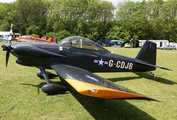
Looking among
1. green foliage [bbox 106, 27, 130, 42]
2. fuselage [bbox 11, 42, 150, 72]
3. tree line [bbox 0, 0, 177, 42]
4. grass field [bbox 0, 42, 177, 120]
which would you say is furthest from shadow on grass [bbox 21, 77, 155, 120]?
green foliage [bbox 106, 27, 130, 42]

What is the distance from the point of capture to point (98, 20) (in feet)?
174

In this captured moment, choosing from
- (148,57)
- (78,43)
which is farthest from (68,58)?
(148,57)

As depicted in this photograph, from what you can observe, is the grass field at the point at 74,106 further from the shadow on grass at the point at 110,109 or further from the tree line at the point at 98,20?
the tree line at the point at 98,20

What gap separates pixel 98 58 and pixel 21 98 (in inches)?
144

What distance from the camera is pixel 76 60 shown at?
5.83 m

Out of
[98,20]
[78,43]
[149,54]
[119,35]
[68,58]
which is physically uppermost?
[98,20]

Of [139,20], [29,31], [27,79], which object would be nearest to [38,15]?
[29,31]

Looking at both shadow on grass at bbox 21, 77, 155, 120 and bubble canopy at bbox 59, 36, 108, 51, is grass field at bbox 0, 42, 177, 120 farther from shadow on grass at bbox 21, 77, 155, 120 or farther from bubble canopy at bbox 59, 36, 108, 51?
bubble canopy at bbox 59, 36, 108, 51

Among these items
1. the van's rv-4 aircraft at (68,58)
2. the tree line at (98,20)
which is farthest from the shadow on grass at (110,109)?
the tree line at (98,20)

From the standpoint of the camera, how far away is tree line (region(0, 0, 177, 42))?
47938 millimetres

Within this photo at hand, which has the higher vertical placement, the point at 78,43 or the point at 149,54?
A: the point at 78,43

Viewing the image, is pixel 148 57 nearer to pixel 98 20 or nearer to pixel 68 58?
pixel 68 58

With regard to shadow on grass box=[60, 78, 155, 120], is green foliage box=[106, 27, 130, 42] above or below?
above

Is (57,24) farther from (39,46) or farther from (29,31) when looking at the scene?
(39,46)
